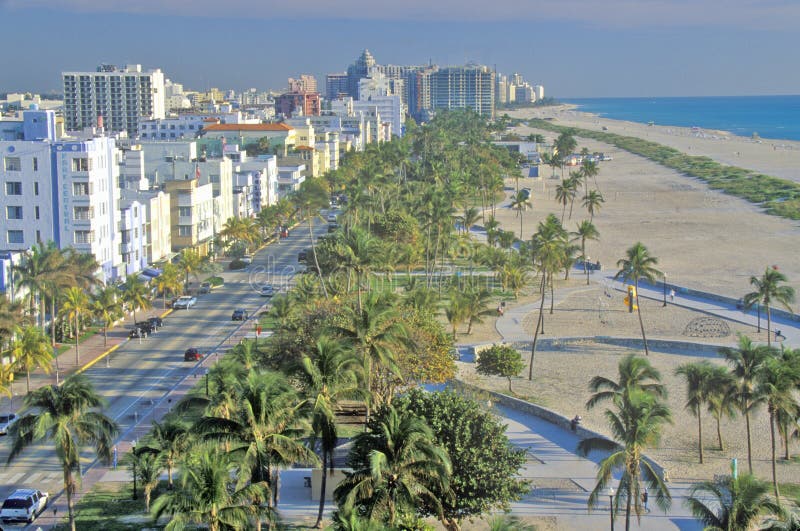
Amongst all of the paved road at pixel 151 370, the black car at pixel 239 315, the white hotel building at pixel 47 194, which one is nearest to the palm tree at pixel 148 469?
the paved road at pixel 151 370

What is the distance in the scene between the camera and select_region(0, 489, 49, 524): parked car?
2884 centimetres

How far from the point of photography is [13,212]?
5894 cm

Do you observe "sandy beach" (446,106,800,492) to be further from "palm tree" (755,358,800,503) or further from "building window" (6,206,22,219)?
"building window" (6,206,22,219)

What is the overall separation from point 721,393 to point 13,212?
41.3 m

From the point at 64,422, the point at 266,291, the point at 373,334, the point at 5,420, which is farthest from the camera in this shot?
the point at 266,291

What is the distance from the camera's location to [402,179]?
407 feet

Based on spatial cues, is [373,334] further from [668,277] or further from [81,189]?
[668,277]

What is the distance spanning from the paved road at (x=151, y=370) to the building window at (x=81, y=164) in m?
8.99

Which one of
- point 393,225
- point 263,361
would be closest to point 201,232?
point 393,225

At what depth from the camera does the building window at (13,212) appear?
58.9 metres

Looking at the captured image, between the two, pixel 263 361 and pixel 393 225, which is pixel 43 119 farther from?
pixel 263 361

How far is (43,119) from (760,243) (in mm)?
58115

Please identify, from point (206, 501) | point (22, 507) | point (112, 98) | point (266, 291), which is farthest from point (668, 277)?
point (112, 98)

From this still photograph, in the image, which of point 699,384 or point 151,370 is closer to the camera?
point 699,384
